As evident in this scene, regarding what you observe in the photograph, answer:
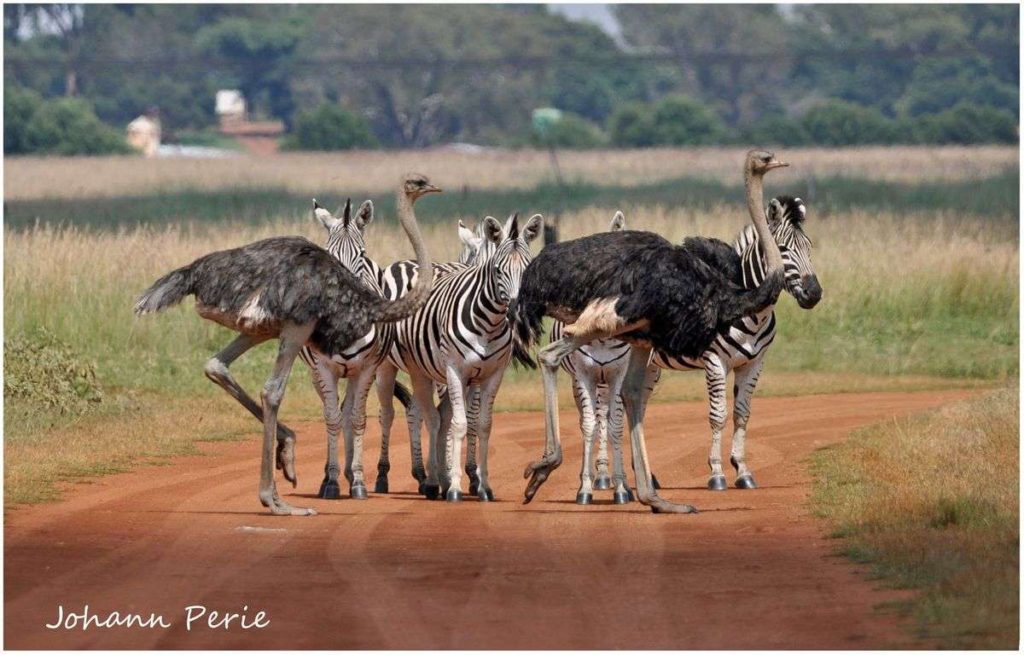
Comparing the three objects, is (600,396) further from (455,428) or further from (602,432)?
(455,428)

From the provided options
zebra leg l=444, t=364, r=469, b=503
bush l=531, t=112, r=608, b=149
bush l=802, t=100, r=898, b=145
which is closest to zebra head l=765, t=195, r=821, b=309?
zebra leg l=444, t=364, r=469, b=503

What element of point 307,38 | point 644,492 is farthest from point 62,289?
point 307,38

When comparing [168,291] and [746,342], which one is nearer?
[168,291]

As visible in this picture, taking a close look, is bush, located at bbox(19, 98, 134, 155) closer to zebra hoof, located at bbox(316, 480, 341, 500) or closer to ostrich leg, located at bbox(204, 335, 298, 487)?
zebra hoof, located at bbox(316, 480, 341, 500)

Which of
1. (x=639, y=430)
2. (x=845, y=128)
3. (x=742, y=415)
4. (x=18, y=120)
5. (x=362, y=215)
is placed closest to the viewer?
(x=639, y=430)

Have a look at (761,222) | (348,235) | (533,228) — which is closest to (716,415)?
(761,222)

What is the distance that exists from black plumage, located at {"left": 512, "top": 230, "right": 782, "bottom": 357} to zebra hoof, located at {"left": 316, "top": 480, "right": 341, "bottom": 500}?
5.12 ft

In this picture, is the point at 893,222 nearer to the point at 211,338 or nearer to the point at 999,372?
the point at 999,372

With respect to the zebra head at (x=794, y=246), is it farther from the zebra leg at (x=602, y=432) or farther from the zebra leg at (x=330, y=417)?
the zebra leg at (x=330, y=417)

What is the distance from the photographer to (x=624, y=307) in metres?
11.5

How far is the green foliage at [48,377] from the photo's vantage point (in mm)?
16266

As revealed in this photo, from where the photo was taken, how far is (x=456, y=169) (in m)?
54.7

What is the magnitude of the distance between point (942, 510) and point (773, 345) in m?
11.4

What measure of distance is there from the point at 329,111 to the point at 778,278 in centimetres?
6038
